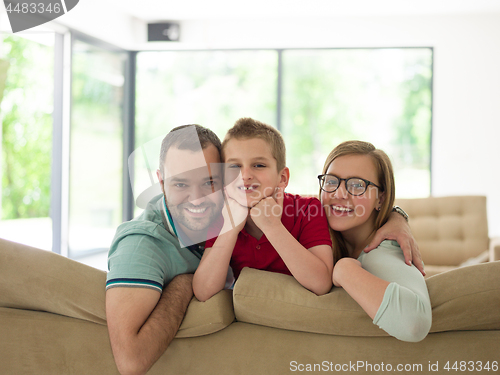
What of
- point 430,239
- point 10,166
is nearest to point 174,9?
point 10,166

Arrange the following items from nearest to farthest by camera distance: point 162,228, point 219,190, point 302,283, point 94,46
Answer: point 302,283
point 162,228
point 219,190
point 94,46

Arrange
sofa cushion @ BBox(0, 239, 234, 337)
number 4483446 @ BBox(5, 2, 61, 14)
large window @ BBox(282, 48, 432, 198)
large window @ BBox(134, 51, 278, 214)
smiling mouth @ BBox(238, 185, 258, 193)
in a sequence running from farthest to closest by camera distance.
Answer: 1. large window @ BBox(134, 51, 278, 214)
2. large window @ BBox(282, 48, 432, 198)
3. number 4483446 @ BBox(5, 2, 61, 14)
4. smiling mouth @ BBox(238, 185, 258, 193)
5. sofa cushion @ BBox(0, 239, 234, 337)

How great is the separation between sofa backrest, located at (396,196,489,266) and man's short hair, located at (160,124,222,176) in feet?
6.95

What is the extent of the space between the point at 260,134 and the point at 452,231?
7.35 ft

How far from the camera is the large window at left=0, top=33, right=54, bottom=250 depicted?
510cm

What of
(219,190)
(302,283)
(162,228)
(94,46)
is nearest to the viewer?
(302,283)

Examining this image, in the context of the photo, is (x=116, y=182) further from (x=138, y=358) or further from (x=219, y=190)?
(x=138, y=358)

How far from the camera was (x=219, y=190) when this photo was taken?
53.4 inches

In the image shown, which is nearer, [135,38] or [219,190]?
[219,190]

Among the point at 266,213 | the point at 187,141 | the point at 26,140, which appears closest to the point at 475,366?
the point at 266,213

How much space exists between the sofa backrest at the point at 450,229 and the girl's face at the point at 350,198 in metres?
1.77

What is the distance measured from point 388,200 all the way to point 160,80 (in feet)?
15.5

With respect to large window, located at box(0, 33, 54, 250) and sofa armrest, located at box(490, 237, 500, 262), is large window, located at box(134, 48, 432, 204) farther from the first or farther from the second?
sofa armrest, located at box(490, 237, 500, 262)

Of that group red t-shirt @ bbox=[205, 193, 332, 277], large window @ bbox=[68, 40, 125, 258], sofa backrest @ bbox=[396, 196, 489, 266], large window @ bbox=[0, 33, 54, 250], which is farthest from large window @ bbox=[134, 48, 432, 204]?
red t-shirt @ bbox=[205, 193, 332, 277]
